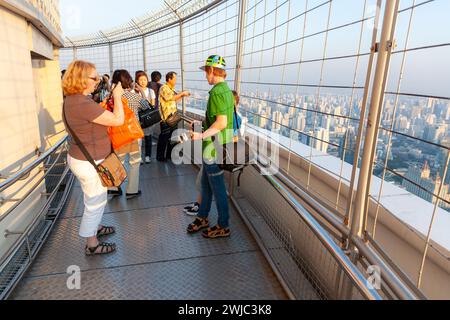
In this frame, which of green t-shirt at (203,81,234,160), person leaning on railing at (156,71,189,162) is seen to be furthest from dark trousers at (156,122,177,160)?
green t-shirt at (203,81,234,160)

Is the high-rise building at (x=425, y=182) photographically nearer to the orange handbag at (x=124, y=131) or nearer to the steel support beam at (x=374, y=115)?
the steel support beam at (x=374, y=115)

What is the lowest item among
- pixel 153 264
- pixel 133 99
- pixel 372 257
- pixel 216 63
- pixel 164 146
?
pixel 153 264

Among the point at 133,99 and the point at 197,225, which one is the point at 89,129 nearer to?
the point at 197,225

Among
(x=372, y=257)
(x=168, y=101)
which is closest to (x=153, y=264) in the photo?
(x=372, y=257)

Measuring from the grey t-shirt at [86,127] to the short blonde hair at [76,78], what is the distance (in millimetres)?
52

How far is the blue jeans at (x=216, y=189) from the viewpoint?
288cm

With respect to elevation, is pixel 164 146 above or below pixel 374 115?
below

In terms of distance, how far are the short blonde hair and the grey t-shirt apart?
5 centimetres

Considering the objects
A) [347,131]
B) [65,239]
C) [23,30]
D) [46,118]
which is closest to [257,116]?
[347,131]

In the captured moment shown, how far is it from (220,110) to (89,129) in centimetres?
103

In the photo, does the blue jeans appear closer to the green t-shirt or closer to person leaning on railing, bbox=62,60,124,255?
the green t-shirt

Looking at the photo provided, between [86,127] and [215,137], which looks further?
[215,137]

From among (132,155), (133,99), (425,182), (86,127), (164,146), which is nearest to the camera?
(425,182)

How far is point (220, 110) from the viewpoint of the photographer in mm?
2537
